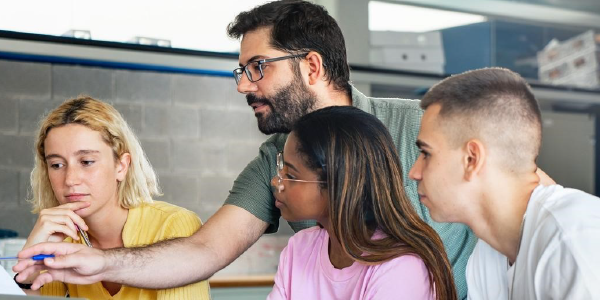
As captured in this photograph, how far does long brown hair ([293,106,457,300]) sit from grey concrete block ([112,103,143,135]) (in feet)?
5.96

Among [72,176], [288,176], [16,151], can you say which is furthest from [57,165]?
[16,151]

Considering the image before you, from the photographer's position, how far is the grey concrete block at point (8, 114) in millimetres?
3102

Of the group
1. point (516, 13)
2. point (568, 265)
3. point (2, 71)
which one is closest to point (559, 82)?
point (516, 13)

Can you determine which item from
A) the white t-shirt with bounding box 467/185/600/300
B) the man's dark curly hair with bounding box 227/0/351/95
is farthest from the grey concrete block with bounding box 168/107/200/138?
the white t-shirt with bounding box 467/185/600/300

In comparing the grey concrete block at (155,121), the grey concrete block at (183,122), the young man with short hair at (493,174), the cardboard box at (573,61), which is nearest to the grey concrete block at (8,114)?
the grey concrete block at (155,121)

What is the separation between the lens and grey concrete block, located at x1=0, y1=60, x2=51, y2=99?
3096 millimetres

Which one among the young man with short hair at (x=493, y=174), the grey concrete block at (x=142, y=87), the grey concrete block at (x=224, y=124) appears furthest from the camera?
the grey concrete block at (x=224, y=124)

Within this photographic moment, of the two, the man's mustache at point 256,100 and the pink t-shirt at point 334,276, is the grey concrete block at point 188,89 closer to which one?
the man's mustache at point 256,100

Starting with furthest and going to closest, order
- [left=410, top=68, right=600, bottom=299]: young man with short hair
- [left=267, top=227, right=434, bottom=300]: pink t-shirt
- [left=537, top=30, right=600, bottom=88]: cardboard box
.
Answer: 1. [left=537, top=30, right=600, bottom=88]: cardboard box
2. [left=267, top=227, right=434, bottom=300]: pink t-shirt
3. [left=410, top=68, right=600, bottom=299]: young man with short hair

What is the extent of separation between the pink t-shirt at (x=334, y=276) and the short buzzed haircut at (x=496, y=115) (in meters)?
0.30

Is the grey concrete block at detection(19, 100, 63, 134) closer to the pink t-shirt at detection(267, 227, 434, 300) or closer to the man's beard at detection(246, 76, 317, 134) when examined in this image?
the man's beard at detection(246, 76, 317, 134)

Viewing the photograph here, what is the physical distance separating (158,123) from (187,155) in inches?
7.5

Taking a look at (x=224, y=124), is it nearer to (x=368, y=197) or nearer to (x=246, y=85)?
(x=246, y=85)

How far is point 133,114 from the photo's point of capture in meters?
3.35
